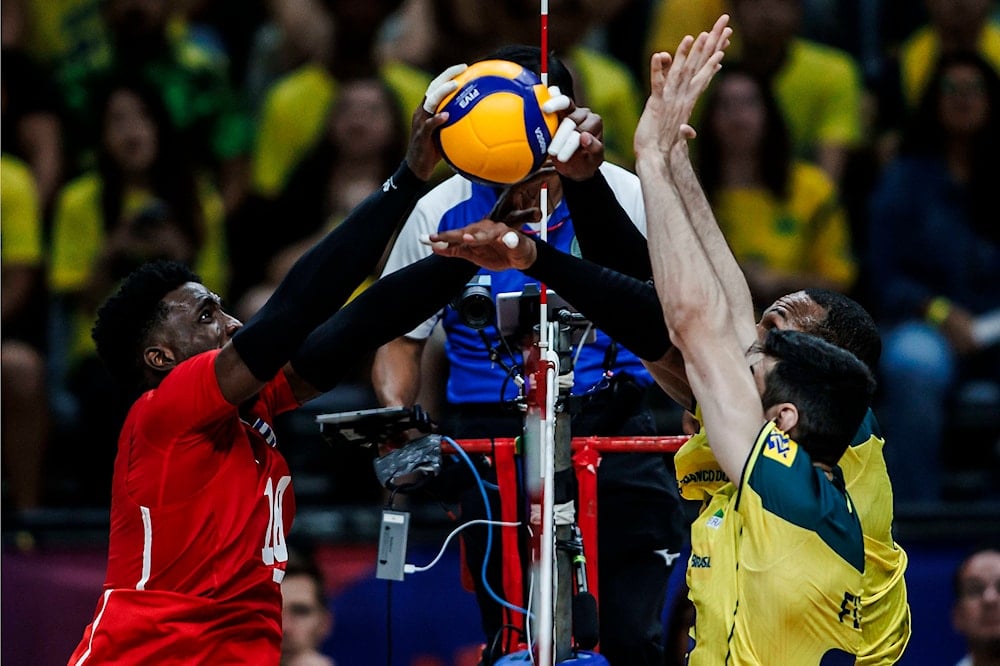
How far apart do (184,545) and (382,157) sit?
13.4 feet

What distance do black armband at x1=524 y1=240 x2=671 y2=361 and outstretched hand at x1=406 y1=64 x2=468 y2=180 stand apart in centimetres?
37

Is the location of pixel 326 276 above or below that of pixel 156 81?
below

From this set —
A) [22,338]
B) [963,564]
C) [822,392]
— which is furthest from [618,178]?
[22,338]

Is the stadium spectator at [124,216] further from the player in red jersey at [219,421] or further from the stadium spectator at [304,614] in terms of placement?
the player in red jersey at [219,421]

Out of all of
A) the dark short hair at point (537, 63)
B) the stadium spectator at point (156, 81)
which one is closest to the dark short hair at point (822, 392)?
the dark short hair at point (537, 63)

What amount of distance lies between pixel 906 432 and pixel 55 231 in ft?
15.0

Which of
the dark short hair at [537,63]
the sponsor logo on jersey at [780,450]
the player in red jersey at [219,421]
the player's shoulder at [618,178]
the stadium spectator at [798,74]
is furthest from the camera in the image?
the stadium spectator at [798,74]

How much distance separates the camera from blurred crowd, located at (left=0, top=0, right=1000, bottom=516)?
26.4ft

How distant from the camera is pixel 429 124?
4.09 m

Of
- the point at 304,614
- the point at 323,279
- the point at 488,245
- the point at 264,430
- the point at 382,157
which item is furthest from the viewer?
the point at 382,157

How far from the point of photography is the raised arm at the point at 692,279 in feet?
12.4

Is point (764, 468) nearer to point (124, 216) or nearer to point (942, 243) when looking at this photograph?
point (942, 243)

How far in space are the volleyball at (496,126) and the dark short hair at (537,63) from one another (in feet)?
2.69

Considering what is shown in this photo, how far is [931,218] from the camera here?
8.34 m
